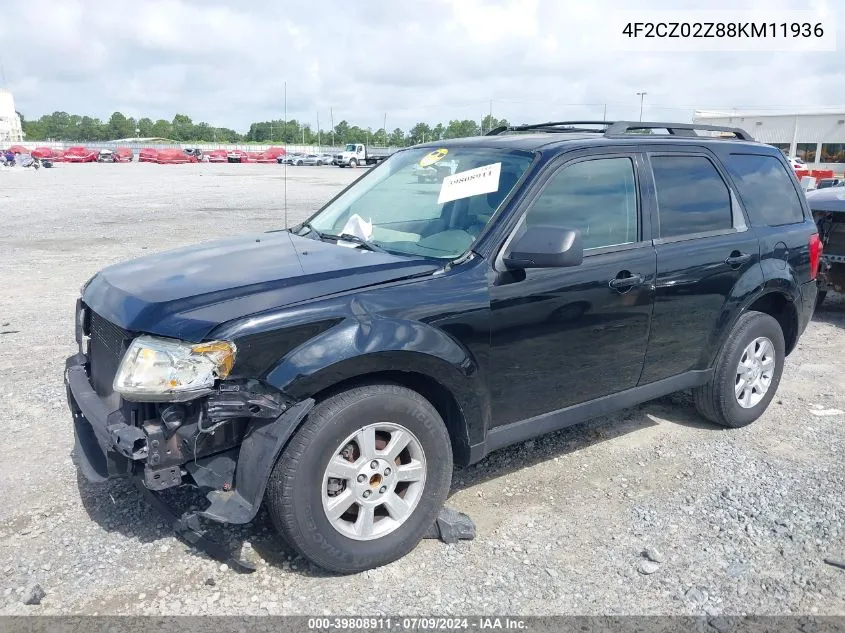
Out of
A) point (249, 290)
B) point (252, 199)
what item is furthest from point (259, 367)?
point (252, 199)

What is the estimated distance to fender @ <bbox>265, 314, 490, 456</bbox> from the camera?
111 inches

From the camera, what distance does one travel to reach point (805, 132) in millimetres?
53031

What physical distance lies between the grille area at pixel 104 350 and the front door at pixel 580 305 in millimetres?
1690

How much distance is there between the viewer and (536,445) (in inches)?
179

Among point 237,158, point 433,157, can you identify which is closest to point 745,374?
point 433,157

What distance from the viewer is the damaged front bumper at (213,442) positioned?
2723mm

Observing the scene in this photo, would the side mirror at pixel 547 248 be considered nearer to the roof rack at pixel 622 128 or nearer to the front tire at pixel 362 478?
the front tire at pixel 362 478

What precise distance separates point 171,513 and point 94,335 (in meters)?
1.02

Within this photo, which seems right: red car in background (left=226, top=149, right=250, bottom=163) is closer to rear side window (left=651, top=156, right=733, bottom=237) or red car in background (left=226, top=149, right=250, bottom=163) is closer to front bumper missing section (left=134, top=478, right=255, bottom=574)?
rear side window (left=651, top=156, right=733, bottom=237)

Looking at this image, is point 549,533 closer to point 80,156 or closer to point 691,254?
point 691,254

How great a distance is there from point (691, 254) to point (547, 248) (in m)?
1.38

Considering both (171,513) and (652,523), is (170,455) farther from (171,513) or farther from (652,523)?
(652,523)

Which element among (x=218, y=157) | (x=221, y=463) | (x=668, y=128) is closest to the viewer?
(x=221, y=463)

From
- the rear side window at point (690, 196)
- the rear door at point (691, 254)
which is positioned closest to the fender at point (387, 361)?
the rear door at point (691, 254)
